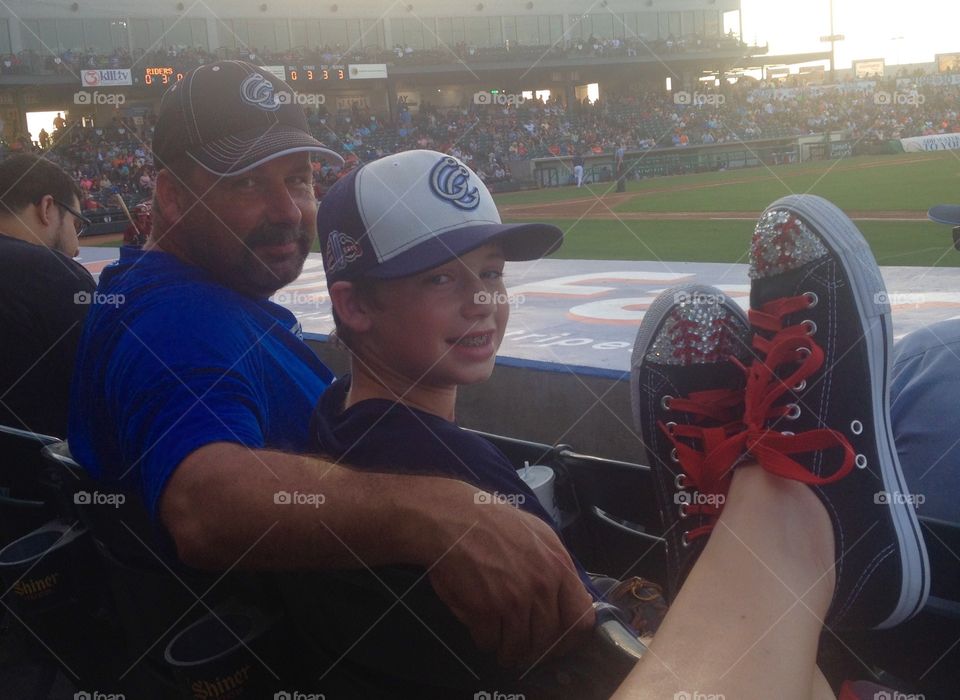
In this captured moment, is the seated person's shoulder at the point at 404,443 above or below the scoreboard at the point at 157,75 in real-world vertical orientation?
below

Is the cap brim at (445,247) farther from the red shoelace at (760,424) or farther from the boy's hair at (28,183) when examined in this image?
the boy's hair at (28,183)

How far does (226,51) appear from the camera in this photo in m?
26.8

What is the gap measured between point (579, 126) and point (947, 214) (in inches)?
1155

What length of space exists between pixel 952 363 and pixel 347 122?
2716cm

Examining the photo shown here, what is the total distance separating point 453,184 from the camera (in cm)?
123

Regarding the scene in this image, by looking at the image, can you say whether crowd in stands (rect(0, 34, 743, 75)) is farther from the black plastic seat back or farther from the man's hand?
the man's hand

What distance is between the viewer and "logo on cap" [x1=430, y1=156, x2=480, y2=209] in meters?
1.21

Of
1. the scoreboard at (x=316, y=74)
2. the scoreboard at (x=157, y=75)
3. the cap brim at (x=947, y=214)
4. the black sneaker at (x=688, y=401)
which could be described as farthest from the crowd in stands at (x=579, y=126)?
the black sneaker at (x=688, y=401)

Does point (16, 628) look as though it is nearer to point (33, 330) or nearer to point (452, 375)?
point (33, 330)

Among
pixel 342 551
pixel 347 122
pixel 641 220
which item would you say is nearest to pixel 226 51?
pixel 347 122

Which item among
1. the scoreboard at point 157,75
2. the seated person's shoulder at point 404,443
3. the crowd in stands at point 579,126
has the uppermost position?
the scoreboard at point 157,75

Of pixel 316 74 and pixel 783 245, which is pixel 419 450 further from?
pixel 316 74

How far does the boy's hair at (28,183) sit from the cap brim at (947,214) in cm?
269

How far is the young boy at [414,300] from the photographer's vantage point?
108cm
